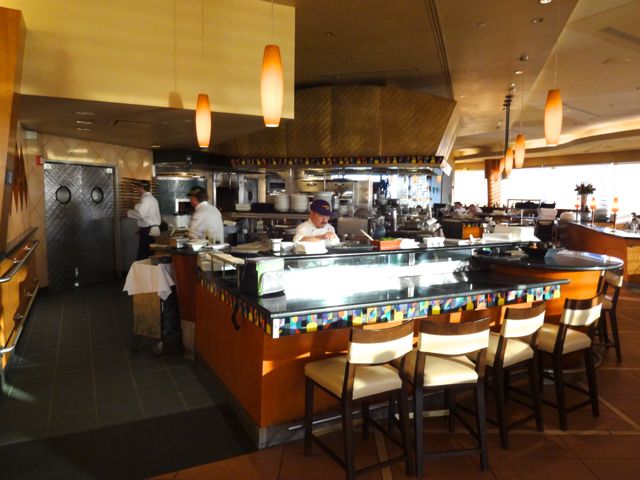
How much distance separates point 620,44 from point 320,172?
15.2ft

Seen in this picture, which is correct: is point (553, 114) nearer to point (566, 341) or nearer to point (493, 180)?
point (566, 341)

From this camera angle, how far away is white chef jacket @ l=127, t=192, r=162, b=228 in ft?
25.3

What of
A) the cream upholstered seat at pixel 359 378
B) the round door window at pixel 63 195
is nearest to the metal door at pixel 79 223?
the round door window at pixel 63 195

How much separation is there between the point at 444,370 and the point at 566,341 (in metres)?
1.17

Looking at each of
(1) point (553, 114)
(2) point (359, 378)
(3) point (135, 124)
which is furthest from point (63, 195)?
(1) point (553, 114)

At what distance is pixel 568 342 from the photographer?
317cm

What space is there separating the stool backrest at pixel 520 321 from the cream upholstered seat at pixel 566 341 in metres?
0.33

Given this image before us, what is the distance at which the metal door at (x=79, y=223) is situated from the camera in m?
7.30

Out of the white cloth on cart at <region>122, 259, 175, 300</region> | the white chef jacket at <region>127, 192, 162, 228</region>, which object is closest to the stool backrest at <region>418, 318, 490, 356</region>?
the white cloth on cart at <region>122, 259, 175, 300</region>

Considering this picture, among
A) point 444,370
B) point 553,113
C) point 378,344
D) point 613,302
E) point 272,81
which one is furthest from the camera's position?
point 613,302

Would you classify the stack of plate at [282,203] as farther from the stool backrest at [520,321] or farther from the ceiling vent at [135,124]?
the stool backrest at [520,321]

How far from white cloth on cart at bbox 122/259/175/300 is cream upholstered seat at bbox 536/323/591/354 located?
3.33m

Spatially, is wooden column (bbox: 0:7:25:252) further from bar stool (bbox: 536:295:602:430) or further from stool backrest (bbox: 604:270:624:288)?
stool backrest (bbox: 604:270:624:288)

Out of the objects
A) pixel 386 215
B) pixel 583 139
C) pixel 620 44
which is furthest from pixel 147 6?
pixel 583 139
